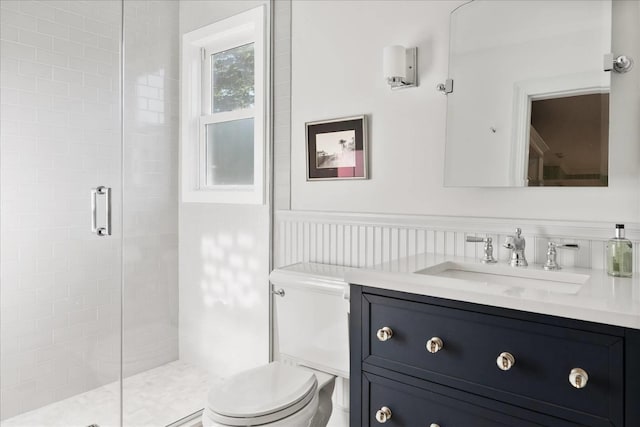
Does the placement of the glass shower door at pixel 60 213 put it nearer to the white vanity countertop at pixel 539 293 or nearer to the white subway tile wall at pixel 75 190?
the white subway tile wall at pixel 75 190

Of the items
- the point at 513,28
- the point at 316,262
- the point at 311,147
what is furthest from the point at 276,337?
the point at 513,28

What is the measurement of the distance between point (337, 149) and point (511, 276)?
0.95 m

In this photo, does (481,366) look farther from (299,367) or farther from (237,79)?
(237,79)

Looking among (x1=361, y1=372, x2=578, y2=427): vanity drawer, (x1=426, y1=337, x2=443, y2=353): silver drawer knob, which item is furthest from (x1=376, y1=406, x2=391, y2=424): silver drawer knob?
(x1=426, y1=337, x2=443, y2=353): silver drawer knob

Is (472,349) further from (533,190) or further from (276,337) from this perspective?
(276,337)

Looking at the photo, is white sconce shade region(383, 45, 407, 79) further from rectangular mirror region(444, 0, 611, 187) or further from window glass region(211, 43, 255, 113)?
window glass region(211, 43, 255, 113)

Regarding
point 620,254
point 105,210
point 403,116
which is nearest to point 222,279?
point 105,210

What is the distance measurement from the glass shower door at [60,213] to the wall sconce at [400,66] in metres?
1.18

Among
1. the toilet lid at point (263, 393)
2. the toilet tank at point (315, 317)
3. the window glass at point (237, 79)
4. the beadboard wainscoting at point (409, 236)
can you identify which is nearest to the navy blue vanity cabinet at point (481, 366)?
the toilet lid at point (263, 393)

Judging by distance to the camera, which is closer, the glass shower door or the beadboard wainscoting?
the beadboard wainscoting

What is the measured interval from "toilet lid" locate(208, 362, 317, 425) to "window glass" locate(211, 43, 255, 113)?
4.45 feet

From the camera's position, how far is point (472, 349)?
1.06 meters

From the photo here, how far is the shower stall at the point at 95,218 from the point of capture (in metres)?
1.75

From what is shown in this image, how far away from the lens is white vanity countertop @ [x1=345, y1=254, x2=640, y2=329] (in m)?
0.89
